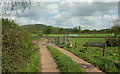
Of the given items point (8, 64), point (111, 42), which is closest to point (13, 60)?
point (8, 64)

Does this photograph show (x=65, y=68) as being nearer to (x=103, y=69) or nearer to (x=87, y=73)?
(x=87, y=73)

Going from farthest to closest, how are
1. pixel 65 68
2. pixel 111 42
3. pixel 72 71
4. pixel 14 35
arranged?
pixel 111 42
pixel 65 68
pixel 72 71
pixel 14 35

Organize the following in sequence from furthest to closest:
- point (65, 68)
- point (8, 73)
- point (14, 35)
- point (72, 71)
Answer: point (65, 68)
point (72, 71)
point (14, 35)
point (8, 73)

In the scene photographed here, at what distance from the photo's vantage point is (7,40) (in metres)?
4.59

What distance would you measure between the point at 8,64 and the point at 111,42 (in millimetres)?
24848

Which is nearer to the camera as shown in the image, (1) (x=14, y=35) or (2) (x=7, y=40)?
(2) (x=7, y=40)

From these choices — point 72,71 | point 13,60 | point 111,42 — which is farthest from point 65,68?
point 111,42

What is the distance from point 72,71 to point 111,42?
21203 millimetres

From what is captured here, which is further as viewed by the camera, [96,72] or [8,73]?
[96,72]

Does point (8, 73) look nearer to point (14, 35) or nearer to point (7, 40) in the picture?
point (7, 40)

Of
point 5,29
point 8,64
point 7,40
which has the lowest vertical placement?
point 8,64

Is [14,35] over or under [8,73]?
over

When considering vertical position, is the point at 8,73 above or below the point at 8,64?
below

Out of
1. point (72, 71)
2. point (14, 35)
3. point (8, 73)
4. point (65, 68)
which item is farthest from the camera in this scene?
point (65, 68)
